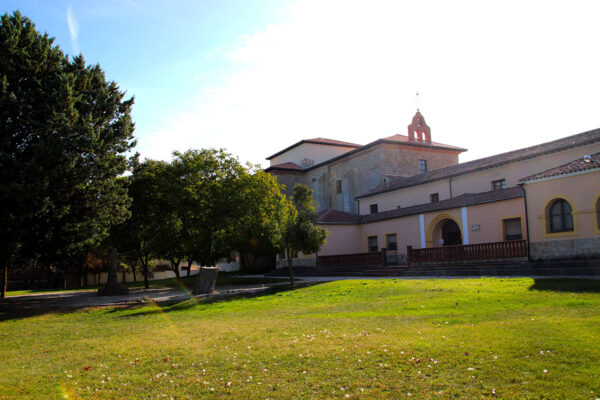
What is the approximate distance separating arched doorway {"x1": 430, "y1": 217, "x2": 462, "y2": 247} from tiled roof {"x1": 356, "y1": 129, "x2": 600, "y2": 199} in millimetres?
5338

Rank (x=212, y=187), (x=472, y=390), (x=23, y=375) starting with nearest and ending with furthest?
(x=472, y=390), (x=23, y=375), (x=212, y=187)

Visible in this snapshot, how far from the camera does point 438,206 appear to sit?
103ft

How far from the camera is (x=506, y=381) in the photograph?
5.18 metres

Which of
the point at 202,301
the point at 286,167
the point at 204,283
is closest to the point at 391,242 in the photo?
the point at 204,283

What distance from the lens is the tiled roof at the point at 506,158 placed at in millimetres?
29062

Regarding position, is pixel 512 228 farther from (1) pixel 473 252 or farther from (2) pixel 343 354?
(2) pixel 343 354

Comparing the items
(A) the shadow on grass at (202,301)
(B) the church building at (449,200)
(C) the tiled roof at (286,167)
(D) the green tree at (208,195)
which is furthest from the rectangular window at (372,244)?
(C) the tiled roof at (286,167)

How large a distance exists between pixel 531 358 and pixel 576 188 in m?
16.4

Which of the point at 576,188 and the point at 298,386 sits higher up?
the point at 576,188

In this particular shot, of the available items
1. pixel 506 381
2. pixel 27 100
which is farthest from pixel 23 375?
pixel 27 100

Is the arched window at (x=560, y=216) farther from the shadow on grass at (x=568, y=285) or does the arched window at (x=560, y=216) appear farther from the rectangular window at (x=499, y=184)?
the rectangular window at (x=499, y=184)

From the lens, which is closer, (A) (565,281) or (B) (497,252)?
(A) (565,281)

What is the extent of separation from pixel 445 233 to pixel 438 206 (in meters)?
2.82

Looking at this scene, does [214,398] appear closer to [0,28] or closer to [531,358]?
[531,358]
